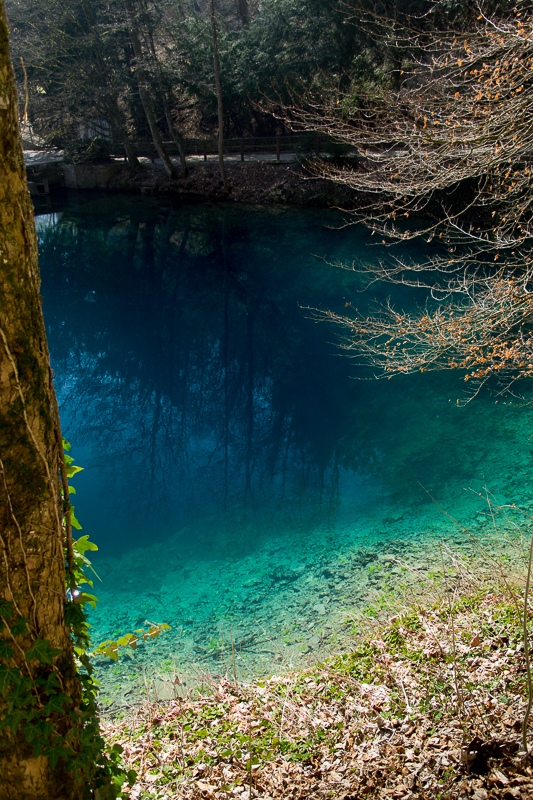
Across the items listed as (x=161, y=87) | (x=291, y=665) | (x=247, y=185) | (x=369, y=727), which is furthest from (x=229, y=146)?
(x=369, y=727)

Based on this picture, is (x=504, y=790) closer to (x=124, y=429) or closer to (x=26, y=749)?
(x=26, y=749)

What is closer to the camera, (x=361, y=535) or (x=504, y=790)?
(x=504, y=790)

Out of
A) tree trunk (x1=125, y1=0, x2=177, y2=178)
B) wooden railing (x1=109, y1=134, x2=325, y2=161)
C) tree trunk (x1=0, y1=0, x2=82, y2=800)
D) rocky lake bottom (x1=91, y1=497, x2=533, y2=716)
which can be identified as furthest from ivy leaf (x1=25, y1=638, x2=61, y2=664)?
tree trunk (x1=125, y1=0, x2=177, y2=178)

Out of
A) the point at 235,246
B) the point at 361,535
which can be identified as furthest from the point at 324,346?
the point at 235,246

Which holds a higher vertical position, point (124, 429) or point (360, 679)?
point (124, 429)

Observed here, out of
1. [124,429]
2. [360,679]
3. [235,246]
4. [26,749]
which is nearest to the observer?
[26,749]

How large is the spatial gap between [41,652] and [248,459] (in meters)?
7.68

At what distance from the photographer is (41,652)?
191 cm

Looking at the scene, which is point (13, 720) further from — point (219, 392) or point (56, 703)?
point (219, 392)

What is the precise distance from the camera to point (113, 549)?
7.54m

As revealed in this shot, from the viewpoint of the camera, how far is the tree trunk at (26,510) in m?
1.69

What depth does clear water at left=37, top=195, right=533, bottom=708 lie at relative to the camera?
6.11m

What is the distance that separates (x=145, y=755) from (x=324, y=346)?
10.6m

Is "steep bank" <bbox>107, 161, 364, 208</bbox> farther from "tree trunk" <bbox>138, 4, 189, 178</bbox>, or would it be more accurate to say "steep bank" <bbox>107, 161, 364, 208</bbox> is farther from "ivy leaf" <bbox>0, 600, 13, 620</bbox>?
"ivy leaf" <bbox>0, 600, 13, 620</bbox>
